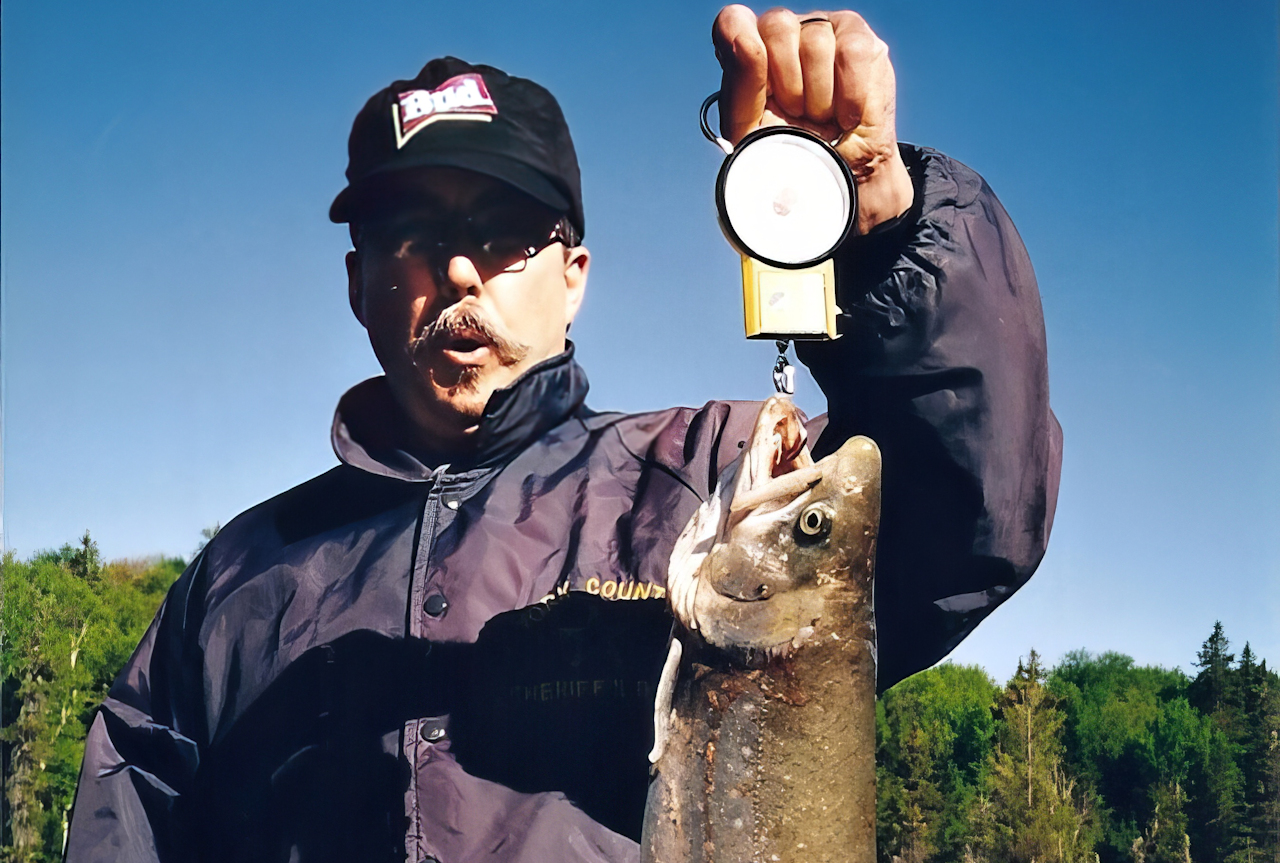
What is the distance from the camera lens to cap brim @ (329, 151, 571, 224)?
5.07 m

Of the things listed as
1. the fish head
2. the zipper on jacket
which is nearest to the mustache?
the zipper on jacket

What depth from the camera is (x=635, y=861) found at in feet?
14.8

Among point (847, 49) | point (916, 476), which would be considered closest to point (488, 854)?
point (916, 476)

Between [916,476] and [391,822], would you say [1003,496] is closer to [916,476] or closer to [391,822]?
[916,476]

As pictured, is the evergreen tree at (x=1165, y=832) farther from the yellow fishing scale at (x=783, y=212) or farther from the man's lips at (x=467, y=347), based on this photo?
the man's lips at (x=467, y=347)

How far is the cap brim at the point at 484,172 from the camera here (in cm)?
507

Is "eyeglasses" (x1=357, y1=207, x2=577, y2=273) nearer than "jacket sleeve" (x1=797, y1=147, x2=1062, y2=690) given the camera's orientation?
No

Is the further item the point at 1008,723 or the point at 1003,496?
the point at 1008,723

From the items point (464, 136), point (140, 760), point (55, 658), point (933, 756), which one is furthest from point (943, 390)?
point (55, 658)

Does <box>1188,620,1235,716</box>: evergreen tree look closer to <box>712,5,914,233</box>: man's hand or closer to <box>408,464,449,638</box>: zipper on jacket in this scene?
<box>712,5,914,233</box>: man's hand

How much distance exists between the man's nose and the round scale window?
1.44 meters

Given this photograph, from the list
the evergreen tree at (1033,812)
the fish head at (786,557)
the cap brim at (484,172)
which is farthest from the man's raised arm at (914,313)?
the evergreen tree at (1033,812)

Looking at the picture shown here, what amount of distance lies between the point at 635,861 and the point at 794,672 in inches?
60.4

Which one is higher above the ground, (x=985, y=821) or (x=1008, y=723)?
(x=1008, y=723)
